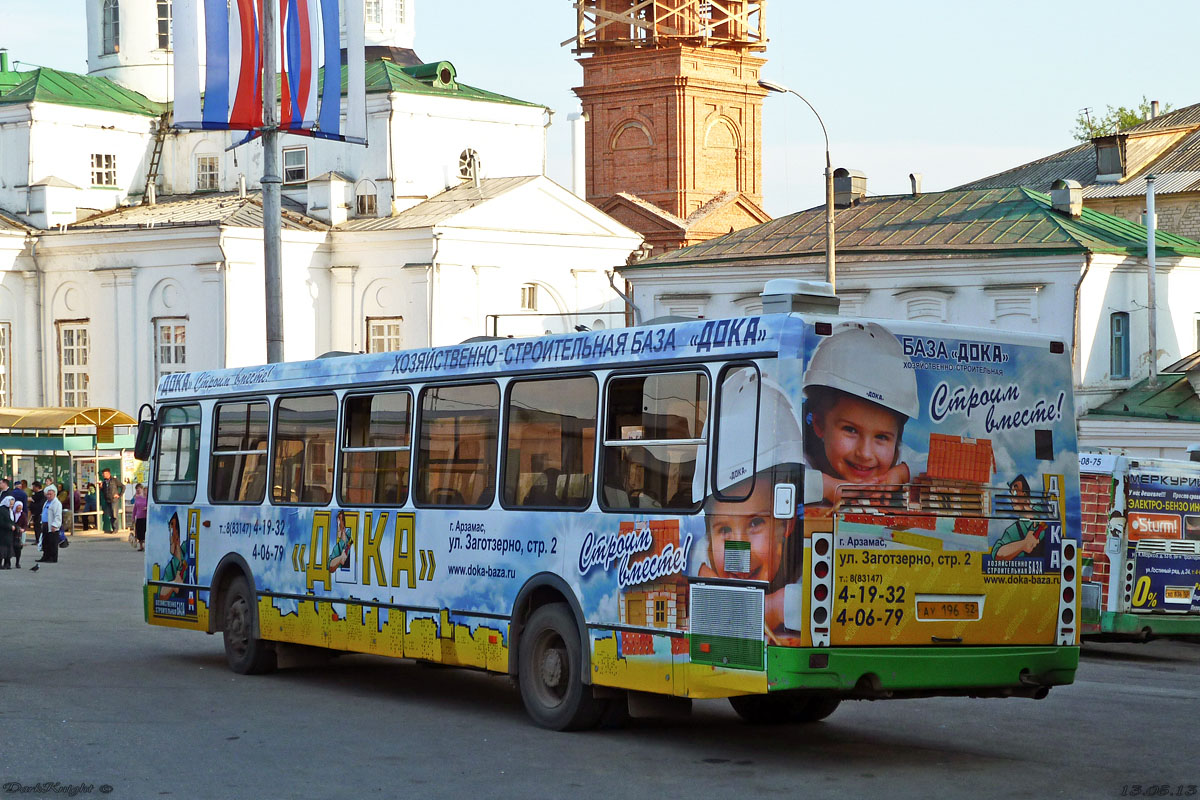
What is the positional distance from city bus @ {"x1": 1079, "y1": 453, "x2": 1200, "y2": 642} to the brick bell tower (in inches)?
2269

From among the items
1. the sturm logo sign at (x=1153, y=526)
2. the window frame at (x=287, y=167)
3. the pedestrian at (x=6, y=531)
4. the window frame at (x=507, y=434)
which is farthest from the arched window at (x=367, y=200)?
the window frame at (x=507, y=434)

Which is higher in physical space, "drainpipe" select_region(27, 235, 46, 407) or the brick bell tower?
the brick bell tower

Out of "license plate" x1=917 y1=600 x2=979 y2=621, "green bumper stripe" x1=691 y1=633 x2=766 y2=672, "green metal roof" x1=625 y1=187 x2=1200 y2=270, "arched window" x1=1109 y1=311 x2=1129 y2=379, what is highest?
"green metal roof" x1=625 y1=187 x2=1200 y2=270

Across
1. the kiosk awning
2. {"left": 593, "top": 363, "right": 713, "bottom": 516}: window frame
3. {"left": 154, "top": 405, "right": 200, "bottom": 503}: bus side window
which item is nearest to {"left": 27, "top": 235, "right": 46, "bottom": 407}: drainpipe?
the kiosk awning

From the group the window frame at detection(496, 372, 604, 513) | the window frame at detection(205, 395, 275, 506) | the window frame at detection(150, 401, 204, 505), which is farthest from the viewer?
the window frame at detection(150, 401, 204, 505)

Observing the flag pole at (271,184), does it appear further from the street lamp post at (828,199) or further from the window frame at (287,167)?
the window frame at (287,167)

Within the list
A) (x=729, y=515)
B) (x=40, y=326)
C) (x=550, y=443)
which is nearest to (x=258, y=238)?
(x=40, y=326)

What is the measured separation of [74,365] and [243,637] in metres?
45.4

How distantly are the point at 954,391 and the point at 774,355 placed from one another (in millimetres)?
1216

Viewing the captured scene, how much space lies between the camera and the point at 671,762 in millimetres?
11156

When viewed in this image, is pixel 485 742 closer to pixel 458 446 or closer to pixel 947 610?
pixel 458 446

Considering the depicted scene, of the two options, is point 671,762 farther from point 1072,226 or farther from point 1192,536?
point 1072,226

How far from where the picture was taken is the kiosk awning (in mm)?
46969

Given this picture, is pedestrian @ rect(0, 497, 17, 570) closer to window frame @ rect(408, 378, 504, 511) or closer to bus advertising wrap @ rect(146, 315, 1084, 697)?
window frame @ rect(408, 378, 504, 511)
